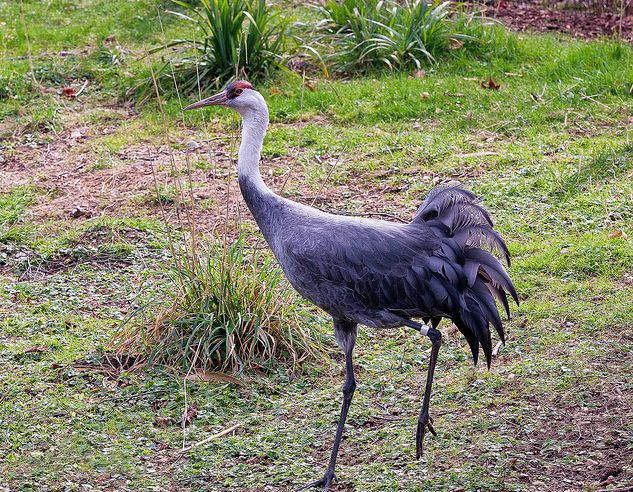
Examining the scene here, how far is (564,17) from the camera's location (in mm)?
12422

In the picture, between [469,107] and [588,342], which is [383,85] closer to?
[469,107]

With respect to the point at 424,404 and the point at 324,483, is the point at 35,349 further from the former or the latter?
the point at 424,404

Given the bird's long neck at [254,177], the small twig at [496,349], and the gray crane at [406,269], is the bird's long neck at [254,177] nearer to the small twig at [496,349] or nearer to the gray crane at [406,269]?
the gray crane at [406,269]

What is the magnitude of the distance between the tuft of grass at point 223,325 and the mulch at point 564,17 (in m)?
6.91

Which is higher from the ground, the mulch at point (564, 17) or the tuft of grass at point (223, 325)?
the mulch at point (564, 17)

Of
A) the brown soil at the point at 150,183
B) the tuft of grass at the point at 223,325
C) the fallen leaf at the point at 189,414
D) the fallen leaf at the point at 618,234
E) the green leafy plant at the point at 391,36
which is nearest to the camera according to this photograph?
the fallen leaf at the point at 189,414

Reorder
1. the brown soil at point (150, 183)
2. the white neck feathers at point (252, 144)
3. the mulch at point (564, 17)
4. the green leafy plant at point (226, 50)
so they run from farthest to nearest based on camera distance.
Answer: the mulch at point (564, 17) < the green leafy plant at point (226, 50) < the brown soil at point (150, 183) < the white neck feathers at point (252, 144)

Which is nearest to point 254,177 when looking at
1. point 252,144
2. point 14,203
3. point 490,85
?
point 252,144

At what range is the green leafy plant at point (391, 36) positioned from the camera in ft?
35.8

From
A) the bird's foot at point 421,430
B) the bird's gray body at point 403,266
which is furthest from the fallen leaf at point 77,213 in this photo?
the bird's foot at point 421,430

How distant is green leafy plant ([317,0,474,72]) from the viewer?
430 inches

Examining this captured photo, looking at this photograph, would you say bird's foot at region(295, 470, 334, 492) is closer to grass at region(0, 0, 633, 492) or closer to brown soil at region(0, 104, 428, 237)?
grass at region(0, 0, 633, 492)

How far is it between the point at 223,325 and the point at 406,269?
5.23 ft

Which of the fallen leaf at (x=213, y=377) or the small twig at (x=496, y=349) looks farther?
the small twig at (x=496, y=349)
